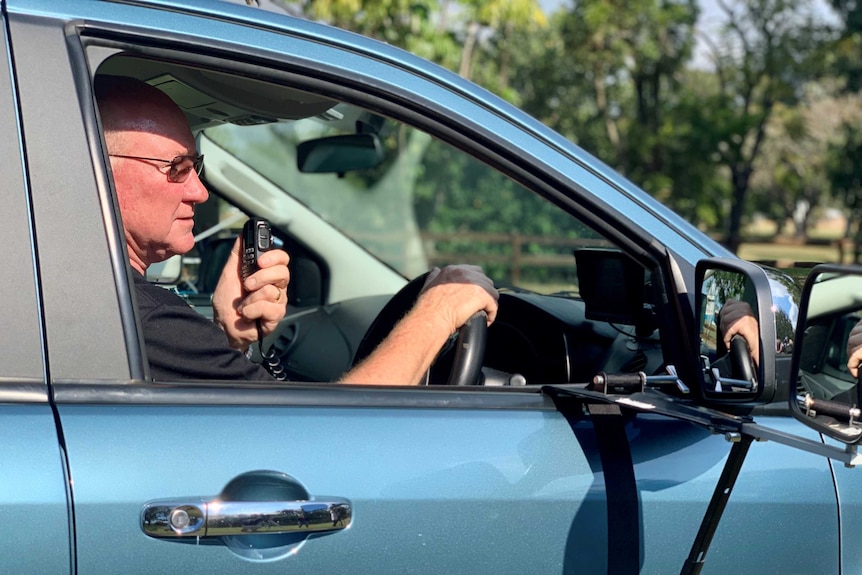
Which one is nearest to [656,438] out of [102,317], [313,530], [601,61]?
[313,530]

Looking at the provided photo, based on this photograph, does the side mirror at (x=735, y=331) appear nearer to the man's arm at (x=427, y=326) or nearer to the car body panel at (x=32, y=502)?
the man's arm at (x=427, y=326)

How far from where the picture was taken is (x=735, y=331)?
1753 mm

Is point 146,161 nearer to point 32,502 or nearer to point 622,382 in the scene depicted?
point 32,502

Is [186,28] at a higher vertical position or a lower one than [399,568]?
higher

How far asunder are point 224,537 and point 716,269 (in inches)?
36.8

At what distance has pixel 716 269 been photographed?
1.79m

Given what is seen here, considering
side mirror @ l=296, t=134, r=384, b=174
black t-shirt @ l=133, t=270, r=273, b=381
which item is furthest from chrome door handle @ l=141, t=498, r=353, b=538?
side mirror @ l=296, t=134, r=384, b=174

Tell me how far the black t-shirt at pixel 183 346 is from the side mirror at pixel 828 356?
37.5 inches

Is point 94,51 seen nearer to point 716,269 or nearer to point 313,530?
point 313,530

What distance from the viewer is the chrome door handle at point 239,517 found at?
5.00 ft

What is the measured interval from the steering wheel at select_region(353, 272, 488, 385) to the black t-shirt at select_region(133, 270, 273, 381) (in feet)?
1.20

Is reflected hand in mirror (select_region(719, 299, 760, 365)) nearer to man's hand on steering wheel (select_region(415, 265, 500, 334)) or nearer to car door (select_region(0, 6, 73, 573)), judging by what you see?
man's hand on steering wheel (select_region(415, 265, 500, 334))

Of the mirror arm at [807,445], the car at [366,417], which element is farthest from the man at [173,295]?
the mirror arm at [807,445]

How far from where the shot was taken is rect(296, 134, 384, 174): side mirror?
3.36 m
